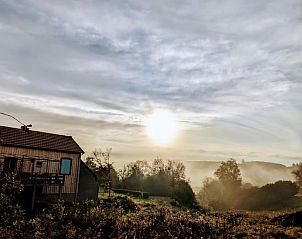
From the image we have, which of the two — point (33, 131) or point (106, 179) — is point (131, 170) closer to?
point (106, 179)

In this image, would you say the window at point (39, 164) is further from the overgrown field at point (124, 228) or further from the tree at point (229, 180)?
the tree at point (229, 180)

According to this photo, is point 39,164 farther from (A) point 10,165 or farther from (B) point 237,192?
(B) point 237,192

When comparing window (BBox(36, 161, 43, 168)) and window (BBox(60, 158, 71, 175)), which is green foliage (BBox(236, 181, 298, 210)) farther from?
window (BBox(36, 161, 43, 168))

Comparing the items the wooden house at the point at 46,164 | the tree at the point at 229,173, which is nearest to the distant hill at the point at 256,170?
the tree at the point at 229,173

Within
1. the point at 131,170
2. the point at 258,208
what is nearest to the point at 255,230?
the point at 258,208

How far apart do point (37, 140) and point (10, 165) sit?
391 cm

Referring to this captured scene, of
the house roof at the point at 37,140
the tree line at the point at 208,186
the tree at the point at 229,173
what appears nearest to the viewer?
the house roof at the point at 37,140

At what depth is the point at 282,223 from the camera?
24500 mm

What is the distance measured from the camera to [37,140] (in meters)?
30.8

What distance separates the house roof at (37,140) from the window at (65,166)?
103 centimetres

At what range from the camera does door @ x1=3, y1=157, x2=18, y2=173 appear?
27.4 m

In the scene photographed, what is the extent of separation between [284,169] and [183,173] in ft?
386

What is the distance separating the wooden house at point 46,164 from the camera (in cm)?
2766

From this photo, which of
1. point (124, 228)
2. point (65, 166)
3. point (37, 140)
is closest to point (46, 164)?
point (65, 166)
